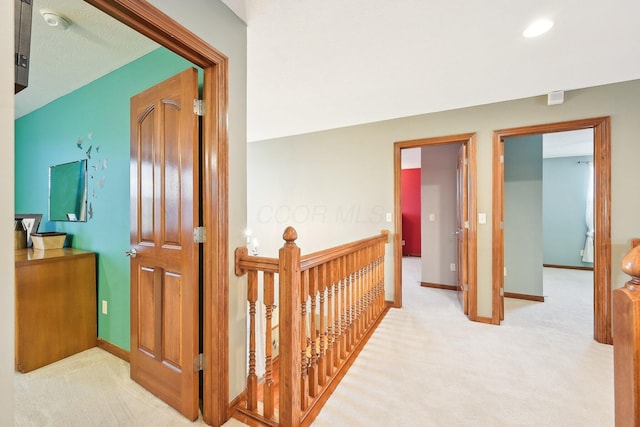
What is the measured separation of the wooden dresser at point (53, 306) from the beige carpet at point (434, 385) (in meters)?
0.12

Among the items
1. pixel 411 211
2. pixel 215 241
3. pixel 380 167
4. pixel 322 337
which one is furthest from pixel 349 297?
pixel 411 211

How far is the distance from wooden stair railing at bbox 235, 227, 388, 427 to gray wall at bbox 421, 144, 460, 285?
2.35m

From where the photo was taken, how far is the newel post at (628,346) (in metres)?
0.64

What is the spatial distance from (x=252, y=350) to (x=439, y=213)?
358cm

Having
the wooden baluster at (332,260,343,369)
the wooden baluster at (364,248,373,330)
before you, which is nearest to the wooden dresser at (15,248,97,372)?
the wooden baluster at (332,260,343,369)

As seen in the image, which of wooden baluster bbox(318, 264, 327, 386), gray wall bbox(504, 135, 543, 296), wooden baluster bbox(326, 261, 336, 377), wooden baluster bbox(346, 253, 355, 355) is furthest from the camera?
gray wall bbox(504, 135, 543, 296)

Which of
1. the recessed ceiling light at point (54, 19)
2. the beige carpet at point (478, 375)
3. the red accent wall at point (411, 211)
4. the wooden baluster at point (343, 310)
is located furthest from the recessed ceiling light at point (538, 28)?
the red accent wall at point (411, 211)

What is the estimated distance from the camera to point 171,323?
157cm

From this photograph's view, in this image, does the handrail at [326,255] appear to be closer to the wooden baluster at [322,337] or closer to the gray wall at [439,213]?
the wooden baluster at [322,337]

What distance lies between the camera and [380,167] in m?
3.36

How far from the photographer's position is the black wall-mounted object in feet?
2.38

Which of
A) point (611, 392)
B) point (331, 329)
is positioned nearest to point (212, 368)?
point (331, 329)

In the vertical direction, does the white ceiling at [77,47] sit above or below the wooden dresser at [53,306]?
above

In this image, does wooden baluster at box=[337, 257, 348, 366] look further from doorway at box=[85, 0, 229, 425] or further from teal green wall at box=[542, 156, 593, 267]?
teal green wall at box=[542, 156, 593, 267]
